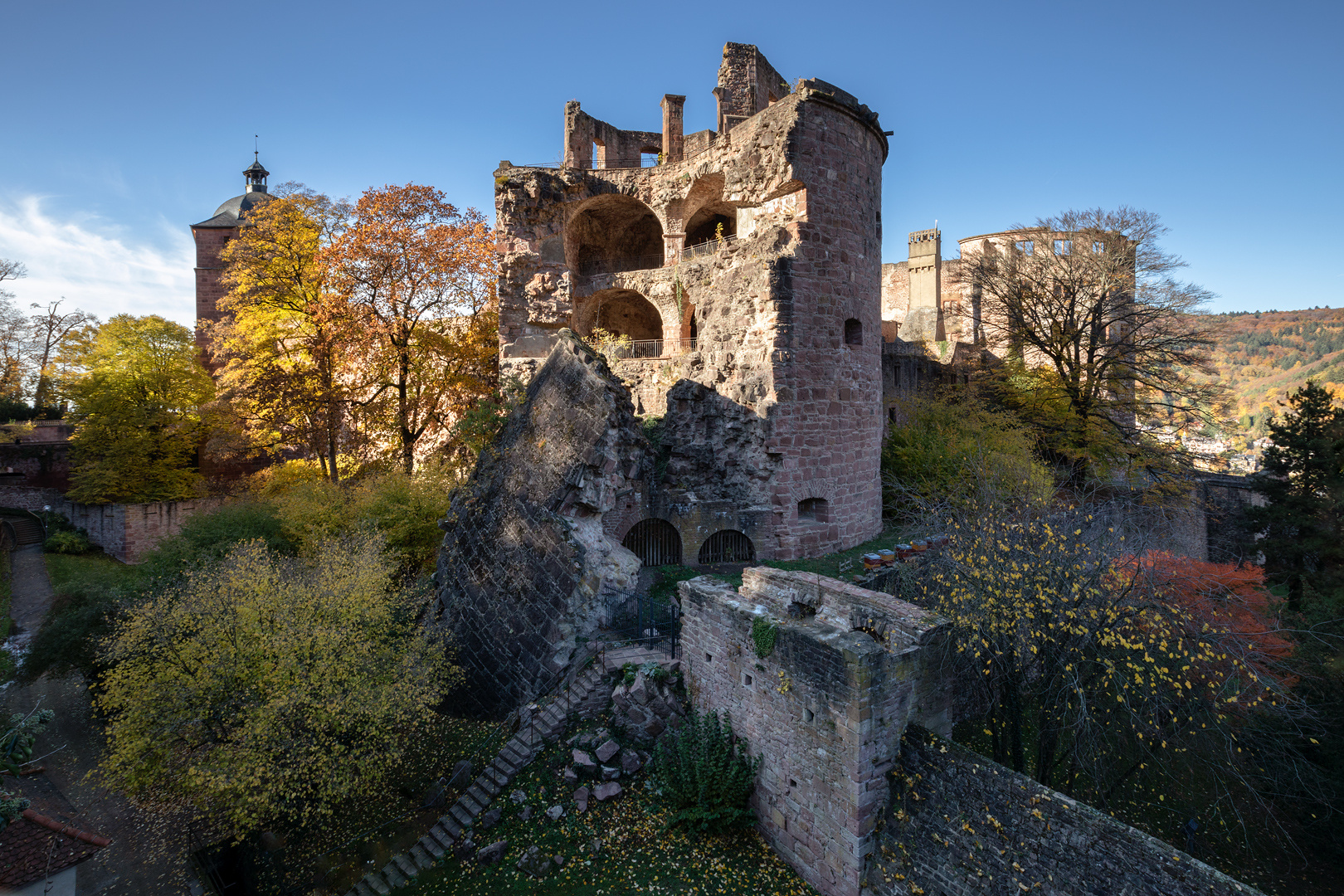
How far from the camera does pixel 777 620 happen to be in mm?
7773

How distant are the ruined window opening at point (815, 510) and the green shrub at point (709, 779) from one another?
6229 millimetres

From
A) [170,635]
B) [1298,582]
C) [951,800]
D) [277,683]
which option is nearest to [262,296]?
[170,635]

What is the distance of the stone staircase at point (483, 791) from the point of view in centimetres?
823

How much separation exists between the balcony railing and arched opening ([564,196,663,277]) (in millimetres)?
3543

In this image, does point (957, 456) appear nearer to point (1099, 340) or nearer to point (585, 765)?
point (1099, 340)

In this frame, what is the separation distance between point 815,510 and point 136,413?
2285 cm

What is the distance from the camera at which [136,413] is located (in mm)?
20641

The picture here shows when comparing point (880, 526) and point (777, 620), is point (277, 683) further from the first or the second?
point (880, 526)

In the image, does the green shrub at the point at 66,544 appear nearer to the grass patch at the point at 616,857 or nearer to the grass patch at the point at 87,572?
the grass patch at the point at 87,572

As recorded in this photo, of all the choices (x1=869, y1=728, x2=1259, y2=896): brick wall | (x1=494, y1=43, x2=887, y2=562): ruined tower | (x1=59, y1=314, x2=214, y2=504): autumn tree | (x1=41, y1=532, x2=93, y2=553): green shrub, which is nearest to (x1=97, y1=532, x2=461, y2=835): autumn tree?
(x1=494, y1=43, x2=887, y2=562): ruined tower

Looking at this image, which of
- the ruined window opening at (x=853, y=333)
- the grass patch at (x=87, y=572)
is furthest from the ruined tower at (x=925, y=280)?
the grass patch at (x=87, y=572)

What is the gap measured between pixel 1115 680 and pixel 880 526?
906cm

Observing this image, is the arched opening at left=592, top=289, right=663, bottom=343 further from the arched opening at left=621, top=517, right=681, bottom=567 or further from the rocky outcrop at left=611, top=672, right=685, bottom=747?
the rocky outcrop at left=611, top=672, right=685, bottom=747

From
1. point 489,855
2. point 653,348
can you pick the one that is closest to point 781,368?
point 653,348
